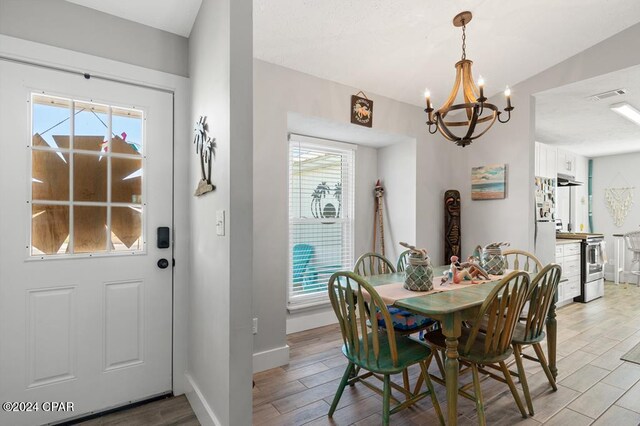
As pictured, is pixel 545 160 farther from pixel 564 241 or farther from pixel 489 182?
pixel 489 182

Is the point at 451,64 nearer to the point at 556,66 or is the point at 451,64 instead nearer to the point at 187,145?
the point at 556,66

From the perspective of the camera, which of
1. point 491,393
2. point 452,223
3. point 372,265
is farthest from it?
point 452,223

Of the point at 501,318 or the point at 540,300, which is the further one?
the point at 540,300

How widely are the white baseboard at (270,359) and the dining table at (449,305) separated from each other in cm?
106

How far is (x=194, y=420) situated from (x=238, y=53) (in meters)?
2.08

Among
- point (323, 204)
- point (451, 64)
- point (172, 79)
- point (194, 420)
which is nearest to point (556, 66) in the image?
point (451, 64)

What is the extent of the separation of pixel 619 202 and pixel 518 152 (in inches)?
183

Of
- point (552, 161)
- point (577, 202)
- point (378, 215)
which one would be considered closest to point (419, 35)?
point (378, 215)

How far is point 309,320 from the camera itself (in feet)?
11.8

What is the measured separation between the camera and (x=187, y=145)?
229 centimetres

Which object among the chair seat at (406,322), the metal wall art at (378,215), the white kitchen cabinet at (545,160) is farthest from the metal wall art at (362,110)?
the white kitchen cabinet at (545,160)

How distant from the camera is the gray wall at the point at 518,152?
2924mm

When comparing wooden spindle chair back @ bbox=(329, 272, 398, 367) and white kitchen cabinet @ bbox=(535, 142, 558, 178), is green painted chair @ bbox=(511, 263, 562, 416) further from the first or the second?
white kitchen cabinet @ bbox=(535, 142, 558, 178)

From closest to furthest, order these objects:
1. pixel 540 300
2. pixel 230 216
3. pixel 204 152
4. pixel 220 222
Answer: pixel 230 216
pixel 220 222
pixel 204 152
pixel 540 300
